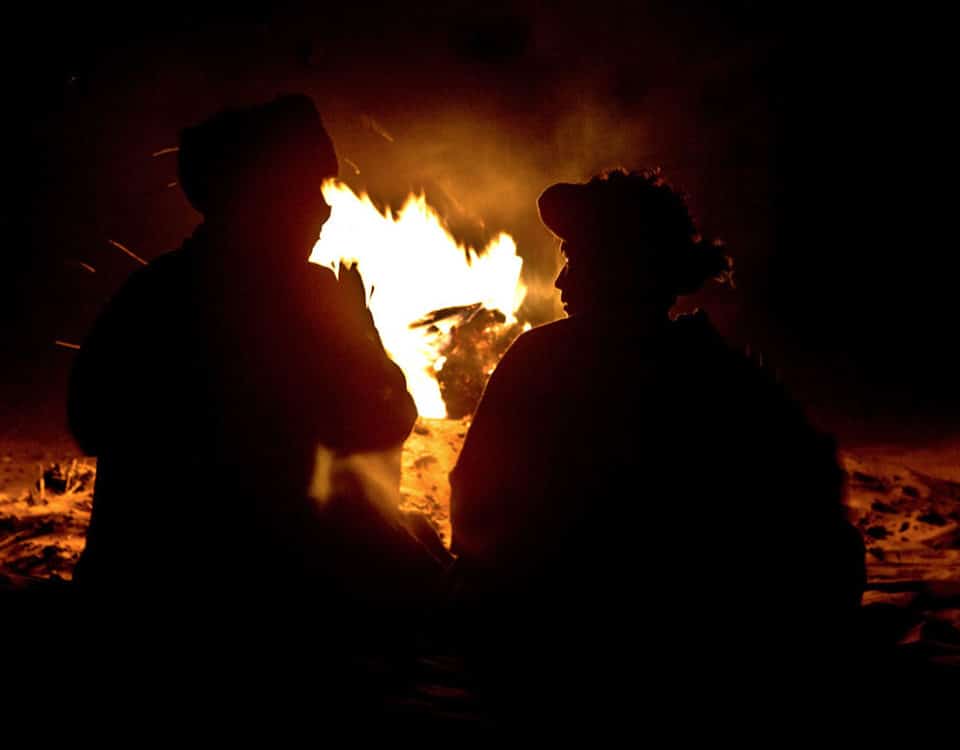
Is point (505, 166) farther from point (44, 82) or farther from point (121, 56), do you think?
point (44, 82)

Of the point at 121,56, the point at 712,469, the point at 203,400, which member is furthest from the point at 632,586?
the point at 121,56

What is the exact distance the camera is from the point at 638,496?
189cm

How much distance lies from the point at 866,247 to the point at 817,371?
9.14ft

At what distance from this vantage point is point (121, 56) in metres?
7.99

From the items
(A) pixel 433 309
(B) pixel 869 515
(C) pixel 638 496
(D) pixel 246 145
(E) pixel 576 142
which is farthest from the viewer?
(E) pixel 576 142

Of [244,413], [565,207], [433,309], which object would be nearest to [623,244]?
[565,207]

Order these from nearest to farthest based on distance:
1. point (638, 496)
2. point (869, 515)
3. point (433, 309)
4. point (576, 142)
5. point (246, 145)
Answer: point (638, 496)
point (246, 145)
point (869, 515)
point (433, 309)
point (576, 142)

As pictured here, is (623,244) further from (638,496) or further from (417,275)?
(417,275)

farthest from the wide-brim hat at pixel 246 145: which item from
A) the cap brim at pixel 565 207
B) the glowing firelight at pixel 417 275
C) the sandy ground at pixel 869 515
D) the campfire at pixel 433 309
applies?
→ the campfire at pixel 433 309

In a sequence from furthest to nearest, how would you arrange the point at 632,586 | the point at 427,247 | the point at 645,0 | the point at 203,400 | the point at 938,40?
the point at 938,40 → the point at 645,0 → the point at 427,247 → the point at 203,400 → the point at 632,586

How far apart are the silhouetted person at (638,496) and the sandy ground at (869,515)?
441mm

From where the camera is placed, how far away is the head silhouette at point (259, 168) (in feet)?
6.75

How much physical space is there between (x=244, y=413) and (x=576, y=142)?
9061mm

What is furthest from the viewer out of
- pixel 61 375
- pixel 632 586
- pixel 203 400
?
pixel 61 375
